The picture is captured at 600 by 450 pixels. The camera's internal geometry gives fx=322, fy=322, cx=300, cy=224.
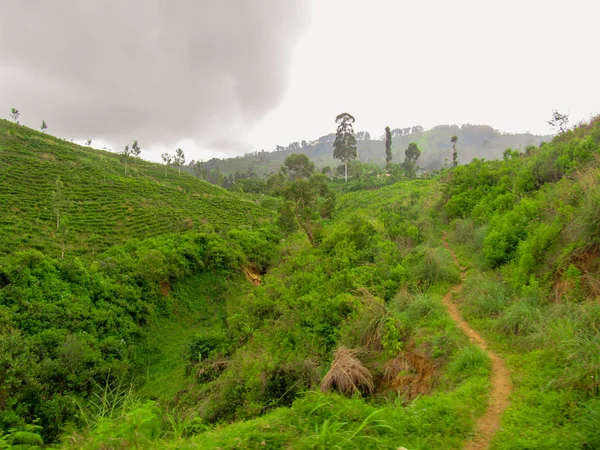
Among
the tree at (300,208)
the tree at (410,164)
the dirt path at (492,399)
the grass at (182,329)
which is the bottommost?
the grass at (182,329)

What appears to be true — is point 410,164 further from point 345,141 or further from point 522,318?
point 522,318

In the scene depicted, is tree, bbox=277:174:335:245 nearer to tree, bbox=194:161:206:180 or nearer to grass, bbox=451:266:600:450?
grass, bbox=451:266:600:450

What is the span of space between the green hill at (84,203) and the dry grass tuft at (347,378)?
76.2 feet

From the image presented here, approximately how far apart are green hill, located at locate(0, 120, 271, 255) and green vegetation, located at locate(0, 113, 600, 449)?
0.42 metres

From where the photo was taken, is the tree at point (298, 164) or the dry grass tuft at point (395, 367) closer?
the dry grass tuft at point (395, 367)

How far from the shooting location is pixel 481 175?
16.4 m

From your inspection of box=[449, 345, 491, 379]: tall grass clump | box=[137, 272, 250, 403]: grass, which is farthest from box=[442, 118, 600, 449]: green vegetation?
box=[137, 272, 250, 403]: grass

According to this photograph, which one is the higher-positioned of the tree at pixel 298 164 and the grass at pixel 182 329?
the tree at pixel 298 164

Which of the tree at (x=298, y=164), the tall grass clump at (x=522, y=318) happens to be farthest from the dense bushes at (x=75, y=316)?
the tree at (x=298, y=164)

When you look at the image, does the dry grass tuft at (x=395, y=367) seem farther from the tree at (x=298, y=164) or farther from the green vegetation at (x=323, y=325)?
the tree at (x=298, y=164)

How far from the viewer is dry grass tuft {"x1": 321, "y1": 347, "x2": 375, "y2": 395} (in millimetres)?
5859

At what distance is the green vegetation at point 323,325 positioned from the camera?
3953 millimetres

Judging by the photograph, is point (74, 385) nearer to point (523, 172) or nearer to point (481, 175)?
point (523, 172)

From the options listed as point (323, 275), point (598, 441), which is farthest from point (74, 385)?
point (598, 441)
